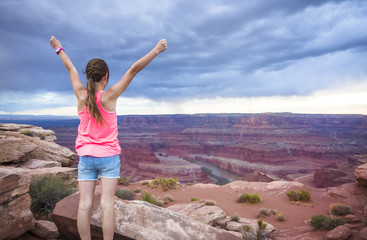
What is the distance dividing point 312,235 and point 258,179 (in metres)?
15.8

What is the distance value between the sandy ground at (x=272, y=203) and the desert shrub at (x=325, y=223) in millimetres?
273

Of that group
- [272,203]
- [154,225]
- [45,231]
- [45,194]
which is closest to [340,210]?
[272,203]

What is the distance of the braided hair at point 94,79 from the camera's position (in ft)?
7.11

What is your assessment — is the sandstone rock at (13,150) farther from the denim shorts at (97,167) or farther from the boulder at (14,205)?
the denim shorts at (97,167)

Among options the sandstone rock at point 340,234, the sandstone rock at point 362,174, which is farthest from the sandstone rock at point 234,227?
the sandstone rock at point 362,174

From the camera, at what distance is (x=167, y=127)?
5438 inches

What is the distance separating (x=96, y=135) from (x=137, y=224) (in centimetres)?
188

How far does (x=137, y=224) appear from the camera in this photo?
3.41 m

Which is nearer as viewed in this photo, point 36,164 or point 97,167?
point 97,167

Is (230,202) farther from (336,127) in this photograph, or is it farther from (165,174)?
(336,127)

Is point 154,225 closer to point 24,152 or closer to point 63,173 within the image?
point 63,173

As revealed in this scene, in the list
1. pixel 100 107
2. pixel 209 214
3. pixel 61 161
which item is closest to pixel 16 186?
pixel 100 107

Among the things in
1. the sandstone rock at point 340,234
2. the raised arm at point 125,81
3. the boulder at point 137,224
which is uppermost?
the raised arm at point 125,81

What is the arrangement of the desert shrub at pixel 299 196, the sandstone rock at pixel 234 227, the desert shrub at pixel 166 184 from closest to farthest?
the sandstone rock at pixel 234 227 < the desert shrub at pixel 299 196 < the desert shrub at pixel 166 184
